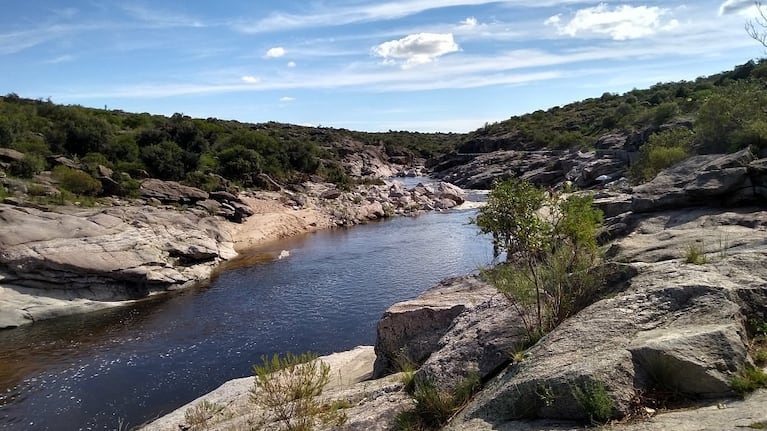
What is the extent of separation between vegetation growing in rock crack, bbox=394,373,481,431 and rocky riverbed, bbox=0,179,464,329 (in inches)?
803

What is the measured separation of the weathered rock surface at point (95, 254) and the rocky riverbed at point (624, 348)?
14050 millimetres

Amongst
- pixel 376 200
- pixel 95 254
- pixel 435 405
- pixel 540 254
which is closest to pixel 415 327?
pixel 540 254

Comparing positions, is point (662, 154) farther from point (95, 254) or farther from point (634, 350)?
point (95, 254)

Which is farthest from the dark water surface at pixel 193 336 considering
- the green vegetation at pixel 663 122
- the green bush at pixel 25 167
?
the green bush at pixel 25 167

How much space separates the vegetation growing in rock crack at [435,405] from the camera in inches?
309

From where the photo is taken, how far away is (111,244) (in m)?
26.1

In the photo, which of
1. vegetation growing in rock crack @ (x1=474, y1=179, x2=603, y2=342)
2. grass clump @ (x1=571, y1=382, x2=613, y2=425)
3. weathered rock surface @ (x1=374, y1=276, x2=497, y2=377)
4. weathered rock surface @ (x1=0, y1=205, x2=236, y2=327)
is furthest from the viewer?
weathered rock surface @ (x1=0, y1=205, x2=236, y2=327)

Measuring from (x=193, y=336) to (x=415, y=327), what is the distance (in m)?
11.1

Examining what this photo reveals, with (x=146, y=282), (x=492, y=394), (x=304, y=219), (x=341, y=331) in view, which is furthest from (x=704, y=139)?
(x=304, y=219)

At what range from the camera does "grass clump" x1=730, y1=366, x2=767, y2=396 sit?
5.89 metres

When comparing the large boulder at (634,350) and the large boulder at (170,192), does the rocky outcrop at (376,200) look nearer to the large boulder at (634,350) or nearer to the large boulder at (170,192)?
the large boulder at (170,192)

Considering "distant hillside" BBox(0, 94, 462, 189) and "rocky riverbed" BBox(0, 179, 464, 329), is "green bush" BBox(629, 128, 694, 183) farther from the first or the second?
"distant hillside" BBox(0, 94, 462, 189)

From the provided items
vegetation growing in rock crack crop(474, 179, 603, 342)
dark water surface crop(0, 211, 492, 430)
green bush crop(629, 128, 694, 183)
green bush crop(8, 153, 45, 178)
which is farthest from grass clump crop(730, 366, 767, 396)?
green bush crop(8, 153, 45, 178)

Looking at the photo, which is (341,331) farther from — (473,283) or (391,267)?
(391,267)
